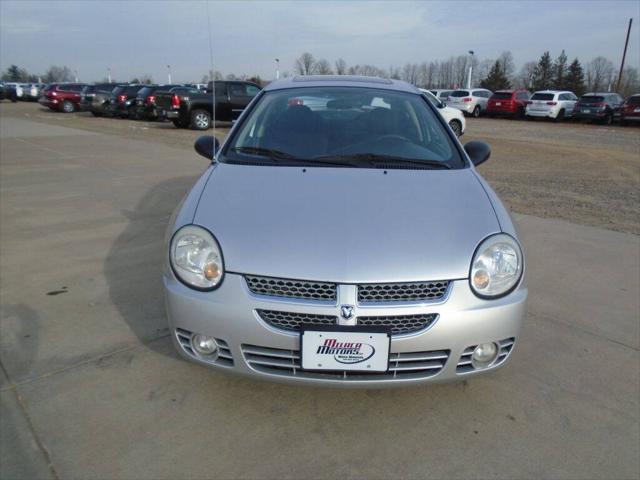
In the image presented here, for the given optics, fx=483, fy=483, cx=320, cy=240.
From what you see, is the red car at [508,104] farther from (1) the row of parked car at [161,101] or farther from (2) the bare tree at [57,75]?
(2) the bare tree at [57,75]

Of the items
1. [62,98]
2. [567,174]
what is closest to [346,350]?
[567,174]

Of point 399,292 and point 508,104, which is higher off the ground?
point 508,104

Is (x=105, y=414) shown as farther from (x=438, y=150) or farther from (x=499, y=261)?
(x=438, y=150)

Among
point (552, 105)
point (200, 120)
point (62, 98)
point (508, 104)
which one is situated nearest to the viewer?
point (200, 120)

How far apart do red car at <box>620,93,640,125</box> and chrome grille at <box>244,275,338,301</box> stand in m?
23.8

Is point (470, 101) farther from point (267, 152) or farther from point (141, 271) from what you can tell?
point (267, 152)

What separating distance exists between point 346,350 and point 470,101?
26944 mm

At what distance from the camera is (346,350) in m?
1.88

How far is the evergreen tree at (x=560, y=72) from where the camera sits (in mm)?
48781

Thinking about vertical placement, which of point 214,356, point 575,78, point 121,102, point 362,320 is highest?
point 575,78

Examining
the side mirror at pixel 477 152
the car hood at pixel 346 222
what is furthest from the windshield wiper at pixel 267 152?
the side mirror at pixel 477 152

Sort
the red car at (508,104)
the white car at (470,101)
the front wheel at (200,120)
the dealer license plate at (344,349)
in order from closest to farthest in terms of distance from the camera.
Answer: the dealer license plate at (344,349) → the front wheel at (200,120) → the red car at (508,104) → the white car at (470,101)

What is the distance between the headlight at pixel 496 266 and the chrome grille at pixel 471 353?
225 millimetres

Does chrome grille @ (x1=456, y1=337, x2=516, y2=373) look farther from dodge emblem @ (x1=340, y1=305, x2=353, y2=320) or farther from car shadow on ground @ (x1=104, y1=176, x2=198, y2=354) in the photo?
car shadow on ground @ (x1=104, y1=176, x2=198, y2=354)
